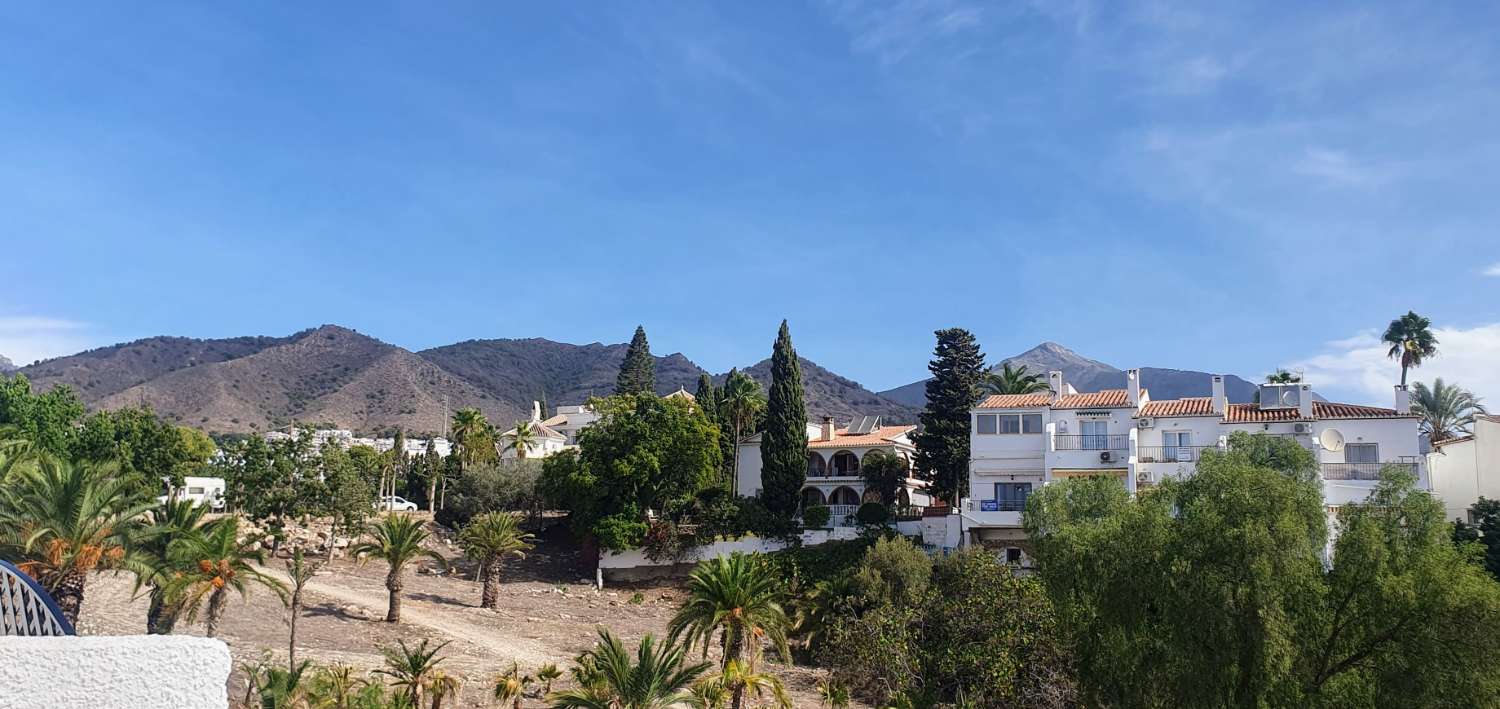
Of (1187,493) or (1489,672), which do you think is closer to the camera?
(1489,672)

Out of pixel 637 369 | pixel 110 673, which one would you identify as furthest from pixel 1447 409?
pixel 110 673

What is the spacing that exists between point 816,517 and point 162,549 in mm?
27330

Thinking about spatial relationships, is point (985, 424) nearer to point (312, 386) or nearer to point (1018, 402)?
point (1018, 402)

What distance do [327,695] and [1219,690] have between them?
21330 mm

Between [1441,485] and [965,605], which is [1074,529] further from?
[1441,485]

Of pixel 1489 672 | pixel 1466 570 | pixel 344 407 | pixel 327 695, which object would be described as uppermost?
pixel 344 407

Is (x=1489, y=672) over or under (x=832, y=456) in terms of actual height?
under

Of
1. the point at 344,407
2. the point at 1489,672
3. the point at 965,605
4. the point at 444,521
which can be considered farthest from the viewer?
the point at 344,407

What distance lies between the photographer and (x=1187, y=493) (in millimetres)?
28297

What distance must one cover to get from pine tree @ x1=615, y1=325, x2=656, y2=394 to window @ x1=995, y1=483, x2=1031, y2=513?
121 ft

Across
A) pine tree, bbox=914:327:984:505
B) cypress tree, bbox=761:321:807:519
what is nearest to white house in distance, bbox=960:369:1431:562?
pine tree, bbox=914:327:984:505

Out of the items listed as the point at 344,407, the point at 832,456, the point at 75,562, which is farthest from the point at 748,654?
the point at 344,407

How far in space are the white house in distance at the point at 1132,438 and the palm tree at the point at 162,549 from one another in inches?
1161

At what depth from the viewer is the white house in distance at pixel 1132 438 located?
41.8 meters
